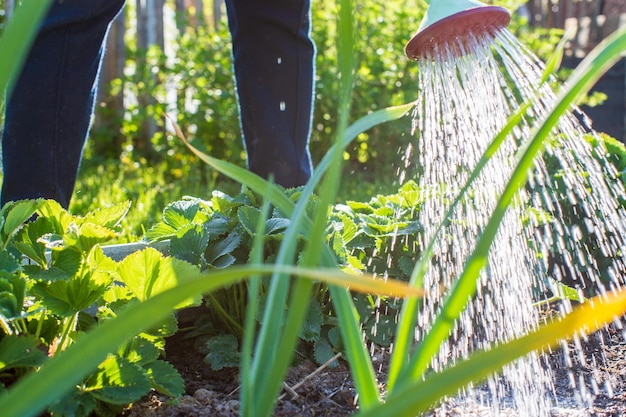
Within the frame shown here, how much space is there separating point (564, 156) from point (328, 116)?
209 centimetres

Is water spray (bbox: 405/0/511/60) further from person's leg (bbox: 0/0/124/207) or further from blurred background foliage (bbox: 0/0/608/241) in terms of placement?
blurred background foliage (bbox: 0/0/608/241)

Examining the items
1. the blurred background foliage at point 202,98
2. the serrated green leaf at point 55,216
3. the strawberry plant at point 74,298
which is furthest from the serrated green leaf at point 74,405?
the blurred background foliage at point 202,98

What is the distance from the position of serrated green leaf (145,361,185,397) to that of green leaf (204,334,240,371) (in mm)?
220

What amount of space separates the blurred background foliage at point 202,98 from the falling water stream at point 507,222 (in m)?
1.61

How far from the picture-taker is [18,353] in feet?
3.06

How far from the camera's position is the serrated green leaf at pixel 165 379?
104 centimetres

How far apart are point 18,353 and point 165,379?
0.21 metres

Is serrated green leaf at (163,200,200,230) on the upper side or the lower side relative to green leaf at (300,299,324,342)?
upper

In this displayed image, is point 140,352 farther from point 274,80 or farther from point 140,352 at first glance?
point 274,80

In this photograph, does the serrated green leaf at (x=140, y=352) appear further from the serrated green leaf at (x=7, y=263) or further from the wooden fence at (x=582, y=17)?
the wooden fence at (x=582, y=17)

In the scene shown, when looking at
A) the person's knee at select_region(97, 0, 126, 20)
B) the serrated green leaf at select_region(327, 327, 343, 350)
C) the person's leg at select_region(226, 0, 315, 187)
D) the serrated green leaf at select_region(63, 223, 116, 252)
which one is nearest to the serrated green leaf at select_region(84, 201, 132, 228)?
the serrated green leaf at select_region(63, 223, 116, 252)

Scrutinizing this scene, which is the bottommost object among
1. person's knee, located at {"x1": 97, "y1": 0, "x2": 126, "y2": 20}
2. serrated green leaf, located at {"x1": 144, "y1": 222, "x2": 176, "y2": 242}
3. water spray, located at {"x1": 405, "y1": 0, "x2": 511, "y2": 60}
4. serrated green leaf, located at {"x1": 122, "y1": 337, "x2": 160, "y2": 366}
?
serrated green leaf, located at {"x1": 122, "y1": 337, "x2": 160, "y2": 366}

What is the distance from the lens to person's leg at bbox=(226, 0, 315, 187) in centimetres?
202

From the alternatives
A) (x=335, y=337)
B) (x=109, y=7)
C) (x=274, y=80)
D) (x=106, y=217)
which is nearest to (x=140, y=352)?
(x=106, y=217)
